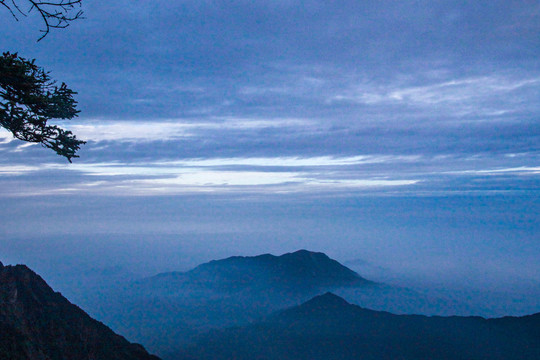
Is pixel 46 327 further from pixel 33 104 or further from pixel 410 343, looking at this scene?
pixel 410 343

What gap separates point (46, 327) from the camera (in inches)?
1982

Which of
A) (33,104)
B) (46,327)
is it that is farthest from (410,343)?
(33,104)

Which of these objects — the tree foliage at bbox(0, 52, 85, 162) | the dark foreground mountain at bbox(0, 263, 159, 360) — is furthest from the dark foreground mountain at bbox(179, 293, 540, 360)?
the tree foliage at bbox(0, 52, 85, 162)

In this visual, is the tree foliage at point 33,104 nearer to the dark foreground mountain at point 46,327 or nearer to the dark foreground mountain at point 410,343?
the dark foreground mountain at point 46,327

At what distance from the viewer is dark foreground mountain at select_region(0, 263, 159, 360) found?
41.8 m

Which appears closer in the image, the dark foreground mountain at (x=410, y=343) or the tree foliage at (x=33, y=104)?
the tree foliage at (x=33, y=104)

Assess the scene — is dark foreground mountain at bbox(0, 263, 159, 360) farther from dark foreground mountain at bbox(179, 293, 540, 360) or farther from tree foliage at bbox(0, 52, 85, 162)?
dark foreground mountain at bbox(179, 293, 540, 360)

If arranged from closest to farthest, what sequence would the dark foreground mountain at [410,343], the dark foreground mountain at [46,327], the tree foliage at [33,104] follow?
the tree foliage at [33,104]
the dark foreground mountain at [46,327]
the dark foreground mountain at [410,343]

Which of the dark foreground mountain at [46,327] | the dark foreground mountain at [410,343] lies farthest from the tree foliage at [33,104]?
the dark foreground mountain at [410,343]

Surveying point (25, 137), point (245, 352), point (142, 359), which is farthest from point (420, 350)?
point (25, 137)

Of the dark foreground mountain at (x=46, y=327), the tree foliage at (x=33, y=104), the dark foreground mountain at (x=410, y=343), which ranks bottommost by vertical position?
the dark foreground mountain at (x=410, y=343)

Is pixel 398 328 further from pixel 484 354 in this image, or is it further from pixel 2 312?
pixel 2 312

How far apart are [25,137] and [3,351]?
3188cm

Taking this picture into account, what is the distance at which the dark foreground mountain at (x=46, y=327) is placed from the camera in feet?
137
